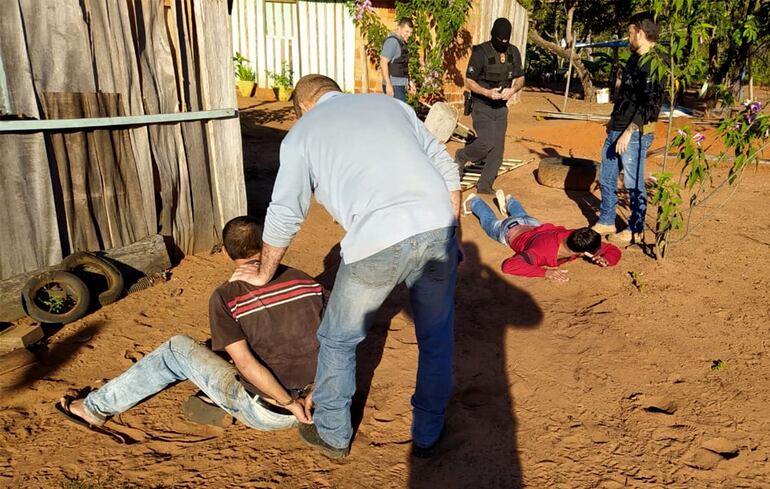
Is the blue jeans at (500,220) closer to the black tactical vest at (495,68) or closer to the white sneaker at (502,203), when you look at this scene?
the white sneaker at (502,203)

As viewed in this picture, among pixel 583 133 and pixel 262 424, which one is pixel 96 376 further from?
pixel 583 133

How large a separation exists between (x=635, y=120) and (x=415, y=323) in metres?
3.51

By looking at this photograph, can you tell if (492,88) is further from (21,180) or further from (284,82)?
(284,82)

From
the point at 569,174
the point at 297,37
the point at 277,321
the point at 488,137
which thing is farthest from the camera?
the point at 297,37

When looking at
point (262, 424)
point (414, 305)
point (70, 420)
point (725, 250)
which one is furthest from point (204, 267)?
point (725, 250)

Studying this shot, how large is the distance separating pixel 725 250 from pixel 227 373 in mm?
4682

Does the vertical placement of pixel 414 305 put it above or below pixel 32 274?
above

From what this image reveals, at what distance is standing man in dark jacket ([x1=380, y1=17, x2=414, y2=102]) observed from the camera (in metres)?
8.80

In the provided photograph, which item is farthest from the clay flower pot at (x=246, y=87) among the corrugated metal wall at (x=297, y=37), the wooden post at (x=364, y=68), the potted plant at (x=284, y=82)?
the wooden post at (x=364, y=68)

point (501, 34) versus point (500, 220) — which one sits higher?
point (501, 34)

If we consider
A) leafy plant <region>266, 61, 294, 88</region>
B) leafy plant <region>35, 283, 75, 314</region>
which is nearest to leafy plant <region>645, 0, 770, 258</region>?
leafy plant <region>35, 283, 75, 314</region>

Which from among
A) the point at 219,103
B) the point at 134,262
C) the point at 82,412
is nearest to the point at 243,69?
the point at 219,103

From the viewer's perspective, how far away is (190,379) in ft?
9.71

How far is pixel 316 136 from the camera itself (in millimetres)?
2412
